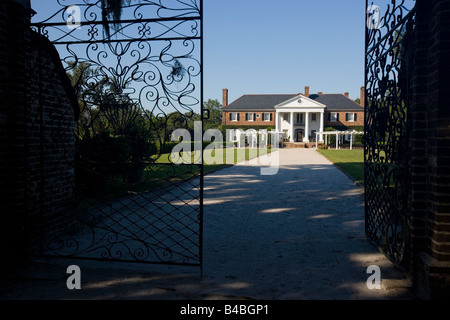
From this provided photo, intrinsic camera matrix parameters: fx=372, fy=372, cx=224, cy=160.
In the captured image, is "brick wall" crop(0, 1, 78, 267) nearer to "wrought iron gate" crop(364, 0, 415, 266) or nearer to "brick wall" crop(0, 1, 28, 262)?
"brick wall" crop(0, 1, 28, 262)

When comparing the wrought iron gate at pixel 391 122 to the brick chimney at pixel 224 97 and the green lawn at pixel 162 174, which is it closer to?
the green lawn at pixel 162 174

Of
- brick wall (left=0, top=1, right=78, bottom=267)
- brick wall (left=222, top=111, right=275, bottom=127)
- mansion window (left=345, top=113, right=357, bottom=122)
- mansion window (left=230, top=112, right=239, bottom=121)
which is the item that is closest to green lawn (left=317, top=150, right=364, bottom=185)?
brick wall (left=0, top=1, right=78, bottom=267)

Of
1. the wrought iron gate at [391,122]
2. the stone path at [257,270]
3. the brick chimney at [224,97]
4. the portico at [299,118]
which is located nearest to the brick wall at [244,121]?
the portico at [299,118]

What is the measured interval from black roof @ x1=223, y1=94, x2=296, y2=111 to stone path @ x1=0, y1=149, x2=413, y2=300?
5397cm

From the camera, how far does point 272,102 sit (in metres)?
61.3

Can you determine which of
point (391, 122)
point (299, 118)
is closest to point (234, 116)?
point (299, 118)

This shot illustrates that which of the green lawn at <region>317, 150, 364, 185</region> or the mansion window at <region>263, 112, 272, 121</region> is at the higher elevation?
the mansion window at <region>263, 112, 272, 121</region>

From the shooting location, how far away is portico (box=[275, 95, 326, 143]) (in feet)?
184

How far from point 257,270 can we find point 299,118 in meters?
55.9

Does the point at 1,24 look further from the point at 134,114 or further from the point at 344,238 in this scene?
the point at 344,238

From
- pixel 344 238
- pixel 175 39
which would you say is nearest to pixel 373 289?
pixel 344 238

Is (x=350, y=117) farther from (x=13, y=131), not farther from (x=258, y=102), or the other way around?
(x=13, y=131)

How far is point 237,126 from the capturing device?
196 feet

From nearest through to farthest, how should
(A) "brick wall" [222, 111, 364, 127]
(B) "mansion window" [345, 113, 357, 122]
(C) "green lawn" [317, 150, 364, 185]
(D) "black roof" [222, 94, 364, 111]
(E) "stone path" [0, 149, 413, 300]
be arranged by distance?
(E) "stone path" [0, 149, 413, 300], (C) "green lawn" [317, 150, 364, 185], (A) "brick wall" [222, 111, 364, 127], (B) "mansion window" [345, 113, 357, 122], (D) "black roof" [222, 94, 364, 111]
